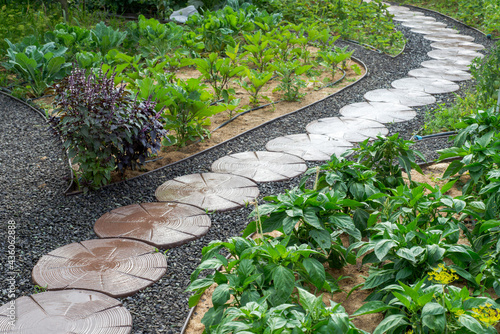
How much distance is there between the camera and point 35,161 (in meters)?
4.42

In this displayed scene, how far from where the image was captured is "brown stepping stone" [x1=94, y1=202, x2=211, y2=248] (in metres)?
3.21

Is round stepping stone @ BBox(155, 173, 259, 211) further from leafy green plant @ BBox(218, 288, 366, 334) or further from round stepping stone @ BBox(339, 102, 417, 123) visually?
round stepping stone @ BBox(339, 102, 417, 123)

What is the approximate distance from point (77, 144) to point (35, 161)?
40.1 inches

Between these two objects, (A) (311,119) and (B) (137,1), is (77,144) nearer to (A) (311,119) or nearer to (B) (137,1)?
(A) (311,119)

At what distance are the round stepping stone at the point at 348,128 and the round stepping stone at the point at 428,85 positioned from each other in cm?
160

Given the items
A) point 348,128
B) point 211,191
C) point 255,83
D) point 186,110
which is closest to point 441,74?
point 348,128

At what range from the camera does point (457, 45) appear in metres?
9.17

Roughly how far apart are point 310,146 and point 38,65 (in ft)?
12.6

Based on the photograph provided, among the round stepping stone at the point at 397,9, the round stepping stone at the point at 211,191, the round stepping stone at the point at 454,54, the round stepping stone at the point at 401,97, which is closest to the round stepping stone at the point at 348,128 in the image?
the round stepping stone at the point at 401,97

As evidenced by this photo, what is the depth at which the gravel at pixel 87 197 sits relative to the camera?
8.77ft

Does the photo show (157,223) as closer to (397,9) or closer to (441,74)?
(441,74)

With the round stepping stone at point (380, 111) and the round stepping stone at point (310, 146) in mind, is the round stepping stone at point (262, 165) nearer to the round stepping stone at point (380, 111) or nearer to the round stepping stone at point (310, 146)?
the round stepping stone at point (310, 146)

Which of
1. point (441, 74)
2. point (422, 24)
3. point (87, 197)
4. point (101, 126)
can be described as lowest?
point (87, 197)

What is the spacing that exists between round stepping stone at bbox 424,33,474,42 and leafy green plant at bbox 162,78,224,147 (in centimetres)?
679
